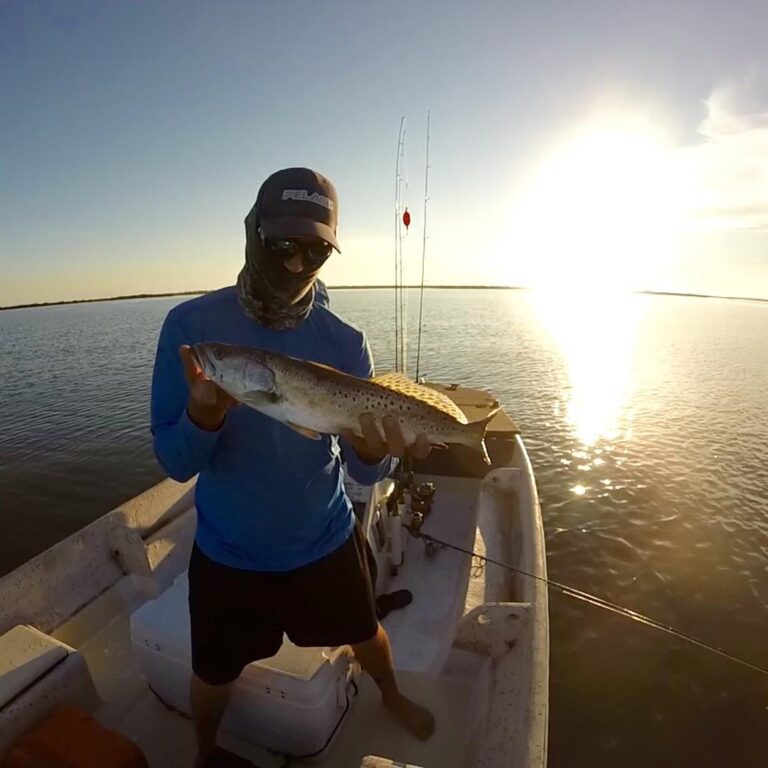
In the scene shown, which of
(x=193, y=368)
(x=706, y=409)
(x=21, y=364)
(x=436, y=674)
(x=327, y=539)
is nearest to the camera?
(x=193, y=368)

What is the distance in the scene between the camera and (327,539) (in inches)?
127

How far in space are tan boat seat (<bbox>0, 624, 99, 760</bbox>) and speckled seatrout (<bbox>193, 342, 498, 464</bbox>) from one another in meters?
3.17

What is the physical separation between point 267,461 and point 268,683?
206 cm

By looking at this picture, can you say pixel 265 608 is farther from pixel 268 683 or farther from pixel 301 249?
pixel 301 249

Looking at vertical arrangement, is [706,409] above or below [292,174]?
below

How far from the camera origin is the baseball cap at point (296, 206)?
2.76 metres

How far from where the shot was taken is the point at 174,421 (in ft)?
9.46

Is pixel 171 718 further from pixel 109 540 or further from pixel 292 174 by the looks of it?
pixel 292 174

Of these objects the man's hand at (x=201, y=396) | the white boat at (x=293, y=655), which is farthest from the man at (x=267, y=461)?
the white boat at (x=293, y=655)

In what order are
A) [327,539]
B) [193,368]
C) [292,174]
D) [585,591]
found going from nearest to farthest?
[193,368] < [292,174] < [327,539] < [585,591]

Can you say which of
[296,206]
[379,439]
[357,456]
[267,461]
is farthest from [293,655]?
[296,206]

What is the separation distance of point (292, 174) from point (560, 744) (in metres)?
8.96

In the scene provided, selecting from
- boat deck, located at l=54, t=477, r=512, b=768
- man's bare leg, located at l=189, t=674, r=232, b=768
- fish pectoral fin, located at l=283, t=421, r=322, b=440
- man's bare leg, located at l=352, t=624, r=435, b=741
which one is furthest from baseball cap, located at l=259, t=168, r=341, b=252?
boat deck, located at l=54, t=477, r=512, b=768

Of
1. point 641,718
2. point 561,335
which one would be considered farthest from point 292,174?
point 561,335
